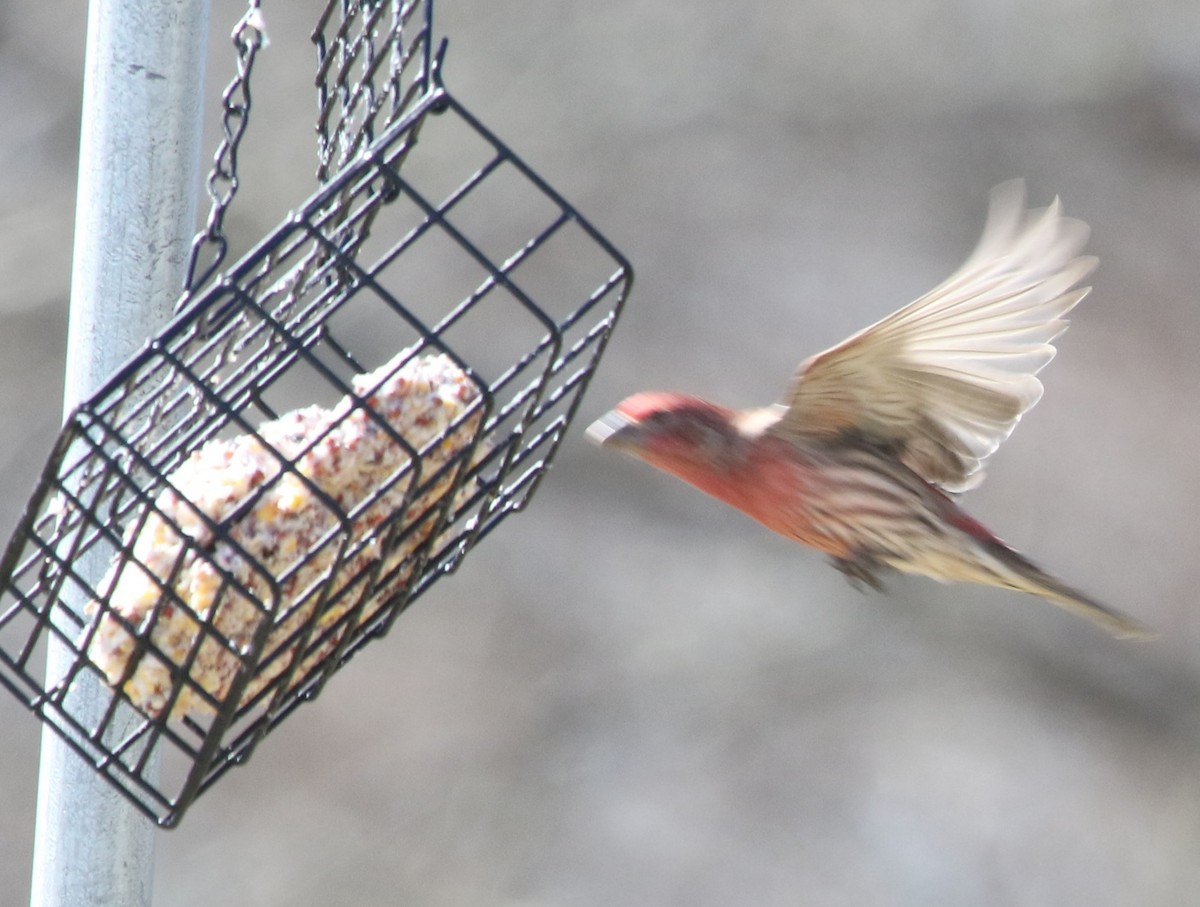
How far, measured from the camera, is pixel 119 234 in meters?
1.92

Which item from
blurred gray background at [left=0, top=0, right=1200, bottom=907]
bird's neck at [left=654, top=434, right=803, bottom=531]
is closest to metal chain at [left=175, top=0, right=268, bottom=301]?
bird's neck at [left=654, top=434, right=803, bottom=531]

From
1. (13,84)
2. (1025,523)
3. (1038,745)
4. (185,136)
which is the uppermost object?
(13,84)

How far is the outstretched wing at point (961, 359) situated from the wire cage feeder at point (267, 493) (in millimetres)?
567

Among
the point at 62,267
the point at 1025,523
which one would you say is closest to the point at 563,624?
the point at 1025,523

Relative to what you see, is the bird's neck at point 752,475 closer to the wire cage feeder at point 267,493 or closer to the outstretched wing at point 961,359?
the outstretched wing at point 961,359

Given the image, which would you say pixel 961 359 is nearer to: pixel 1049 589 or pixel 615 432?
pixel 1049 589

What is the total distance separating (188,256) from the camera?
1979 millimetres

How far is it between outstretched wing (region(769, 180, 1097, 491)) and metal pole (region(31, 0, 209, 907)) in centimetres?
102

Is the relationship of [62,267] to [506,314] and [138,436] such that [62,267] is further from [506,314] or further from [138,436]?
[138,436]

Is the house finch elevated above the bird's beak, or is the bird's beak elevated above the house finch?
the bird's beak

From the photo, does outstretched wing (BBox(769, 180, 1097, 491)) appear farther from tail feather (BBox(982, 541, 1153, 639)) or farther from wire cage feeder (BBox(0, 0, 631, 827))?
wire cage feeder (BBox(0, 0, 631, 827))

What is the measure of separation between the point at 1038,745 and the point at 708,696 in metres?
1.32

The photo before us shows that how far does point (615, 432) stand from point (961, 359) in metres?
0.62

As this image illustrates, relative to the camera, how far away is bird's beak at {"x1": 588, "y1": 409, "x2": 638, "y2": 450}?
240 cm
